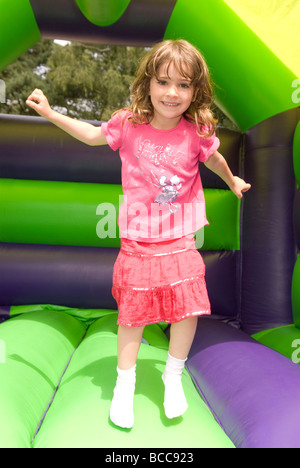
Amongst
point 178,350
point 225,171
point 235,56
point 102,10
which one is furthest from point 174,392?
point 102,10

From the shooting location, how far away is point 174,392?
3.43ft

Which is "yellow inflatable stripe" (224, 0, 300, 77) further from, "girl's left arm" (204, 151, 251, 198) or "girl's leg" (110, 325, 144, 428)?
"girl's leg" (110, 325, 144, 428)

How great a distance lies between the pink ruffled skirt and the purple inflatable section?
9.7 inches

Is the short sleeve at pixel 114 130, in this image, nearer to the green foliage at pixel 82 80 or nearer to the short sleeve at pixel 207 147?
the short sleeve at pixel 207 147

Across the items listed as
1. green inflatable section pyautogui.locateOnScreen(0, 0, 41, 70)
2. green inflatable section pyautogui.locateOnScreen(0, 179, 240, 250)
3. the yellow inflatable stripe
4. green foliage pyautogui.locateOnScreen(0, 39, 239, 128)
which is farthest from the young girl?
green foliage pyautogui.locateOnScreen(0, 39, 239, 128)

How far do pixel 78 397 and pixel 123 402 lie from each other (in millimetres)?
167

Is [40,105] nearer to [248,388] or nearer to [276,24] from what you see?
[248,388]

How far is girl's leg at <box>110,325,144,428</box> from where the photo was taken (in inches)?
37.7

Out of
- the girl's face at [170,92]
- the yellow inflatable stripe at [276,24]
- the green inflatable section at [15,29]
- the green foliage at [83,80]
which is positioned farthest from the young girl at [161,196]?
the green foliage at [83,80]

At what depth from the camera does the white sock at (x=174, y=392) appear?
999mm

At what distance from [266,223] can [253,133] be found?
44 cm

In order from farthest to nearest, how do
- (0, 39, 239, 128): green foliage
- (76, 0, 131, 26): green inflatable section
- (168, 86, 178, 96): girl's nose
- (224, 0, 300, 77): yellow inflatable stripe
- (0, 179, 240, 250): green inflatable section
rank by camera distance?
1. (0, 39, 239, 128): green foliage
2. (0, 179, 240, 250): green inflatable section
3. (76, 0, 131, 26): green inflatable section
4. (224, 0, 300, 77): yellow inflatable stripe
5. (168, 86, 178, 96): girl's nose

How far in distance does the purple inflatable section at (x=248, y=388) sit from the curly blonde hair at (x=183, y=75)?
0.67 meters

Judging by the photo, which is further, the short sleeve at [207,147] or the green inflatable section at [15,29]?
the green inflatable section at [15,29]
